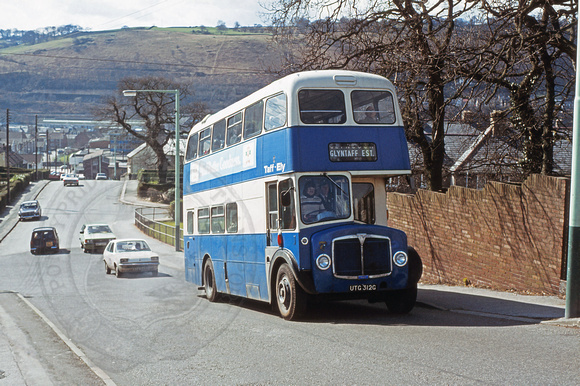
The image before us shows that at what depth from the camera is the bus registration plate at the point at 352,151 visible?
12.8 meters

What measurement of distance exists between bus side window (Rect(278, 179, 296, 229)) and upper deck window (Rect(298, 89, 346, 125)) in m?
1.19

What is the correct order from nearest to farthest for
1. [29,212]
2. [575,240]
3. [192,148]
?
[575,240] → [192,148] → [29,212]

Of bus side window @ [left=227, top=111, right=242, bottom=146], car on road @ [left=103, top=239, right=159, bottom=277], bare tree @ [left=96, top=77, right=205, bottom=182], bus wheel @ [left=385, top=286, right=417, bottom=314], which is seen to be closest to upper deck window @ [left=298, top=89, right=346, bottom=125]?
bus side window @ [left=227, top=111, right=242, bottom=146]

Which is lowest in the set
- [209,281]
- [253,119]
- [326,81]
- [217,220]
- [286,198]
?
[209,281]

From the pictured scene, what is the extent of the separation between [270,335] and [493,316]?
3836 mm

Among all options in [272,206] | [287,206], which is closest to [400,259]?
[287,206]

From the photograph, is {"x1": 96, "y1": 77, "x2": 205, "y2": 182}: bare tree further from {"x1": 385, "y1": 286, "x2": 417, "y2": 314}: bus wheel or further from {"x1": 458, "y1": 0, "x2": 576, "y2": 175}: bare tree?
{"x1": 385, "y1": 286, "x2": 417, "y2": 314}: bus wheel

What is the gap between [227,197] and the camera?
1645 centimetres

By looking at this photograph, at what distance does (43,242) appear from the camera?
43.6 m

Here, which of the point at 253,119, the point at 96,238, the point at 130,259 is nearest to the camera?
the point at 253,119

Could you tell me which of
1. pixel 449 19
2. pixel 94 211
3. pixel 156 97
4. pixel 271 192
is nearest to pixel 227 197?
pixel 271 192

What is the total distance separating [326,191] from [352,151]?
88 cm

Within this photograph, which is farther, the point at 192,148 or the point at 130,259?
the point at 130,259

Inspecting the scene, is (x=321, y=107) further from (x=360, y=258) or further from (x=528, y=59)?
(x=528, y=59)
